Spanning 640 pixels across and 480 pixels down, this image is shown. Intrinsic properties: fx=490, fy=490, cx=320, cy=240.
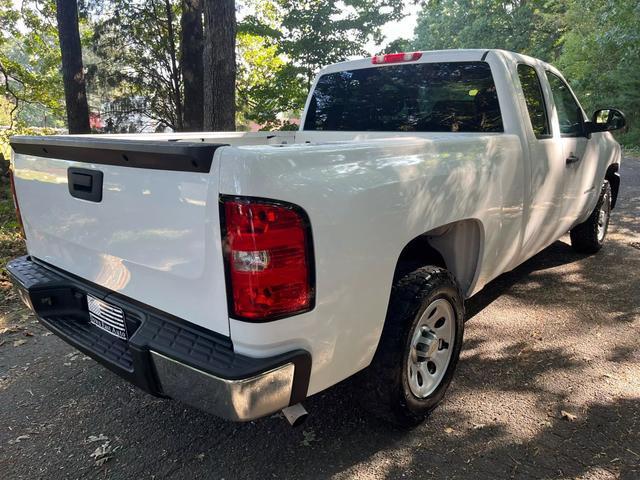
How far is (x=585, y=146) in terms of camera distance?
174 inches

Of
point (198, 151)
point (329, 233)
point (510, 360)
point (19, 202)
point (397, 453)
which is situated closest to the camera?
point (198, 151)

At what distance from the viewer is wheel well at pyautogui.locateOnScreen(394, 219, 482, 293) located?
286 cm

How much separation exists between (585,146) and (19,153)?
4.44 metres

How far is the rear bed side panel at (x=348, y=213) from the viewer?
1.78 metres

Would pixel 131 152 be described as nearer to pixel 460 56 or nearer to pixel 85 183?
pixel 85 183

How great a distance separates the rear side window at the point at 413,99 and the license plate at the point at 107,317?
96.8 inches

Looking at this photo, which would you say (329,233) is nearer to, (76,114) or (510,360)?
(510,360)

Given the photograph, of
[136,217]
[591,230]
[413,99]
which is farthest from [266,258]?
[591,230]

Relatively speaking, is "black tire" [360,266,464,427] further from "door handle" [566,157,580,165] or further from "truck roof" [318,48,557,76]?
"door handle" [566,157,580,165]

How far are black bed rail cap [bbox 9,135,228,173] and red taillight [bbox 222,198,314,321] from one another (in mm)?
206

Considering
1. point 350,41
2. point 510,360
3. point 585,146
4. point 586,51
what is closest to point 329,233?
point 510,360

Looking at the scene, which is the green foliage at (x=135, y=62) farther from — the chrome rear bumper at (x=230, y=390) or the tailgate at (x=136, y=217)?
the chrome rear bumper at (x=230, y=390)

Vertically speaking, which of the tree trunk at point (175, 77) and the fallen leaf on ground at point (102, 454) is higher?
the tree trunk at point (175, 77)

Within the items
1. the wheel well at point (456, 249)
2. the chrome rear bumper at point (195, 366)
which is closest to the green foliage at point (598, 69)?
the wheel well at point (456, 249)
